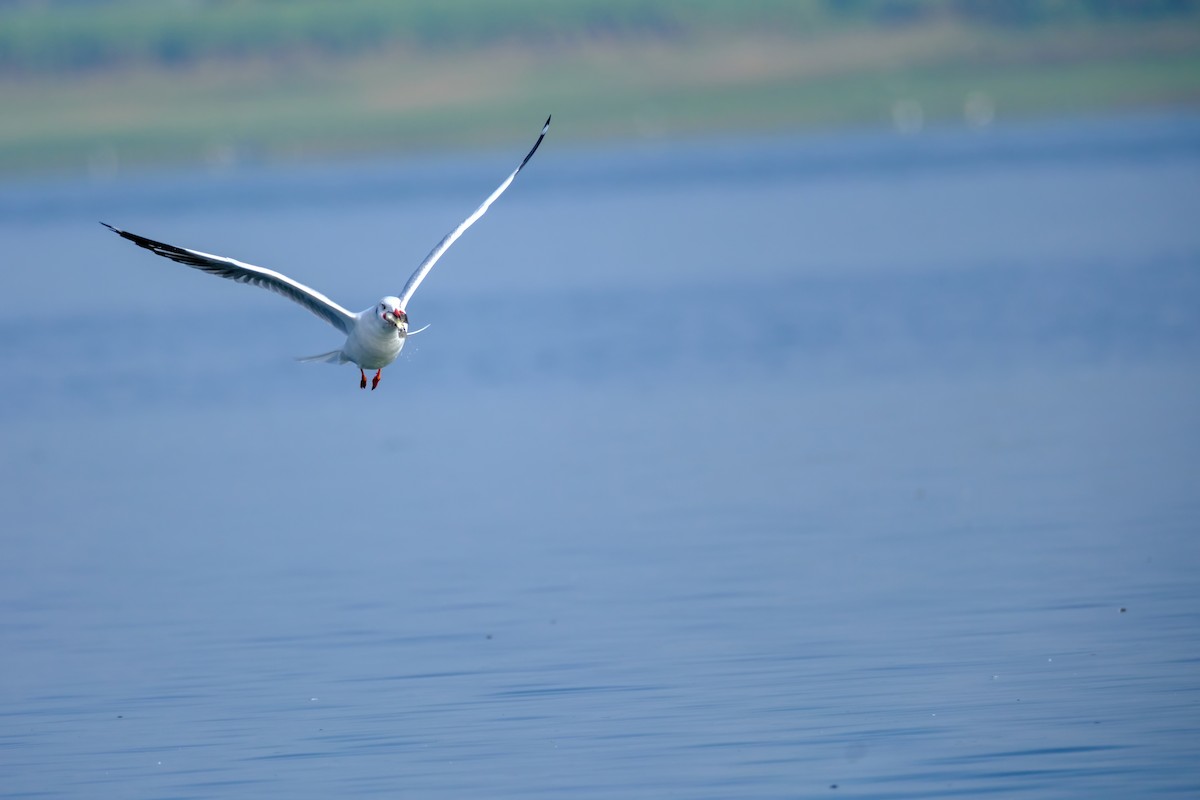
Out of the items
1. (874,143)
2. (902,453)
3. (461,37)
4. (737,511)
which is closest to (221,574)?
(737,511)

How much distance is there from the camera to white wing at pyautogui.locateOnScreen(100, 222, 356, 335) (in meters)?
16.9

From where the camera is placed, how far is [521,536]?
21.1 meters

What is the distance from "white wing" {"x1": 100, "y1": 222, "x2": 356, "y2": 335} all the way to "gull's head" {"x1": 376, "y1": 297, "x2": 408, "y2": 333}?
1.12ft

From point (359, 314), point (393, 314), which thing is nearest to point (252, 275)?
point (359, 314)

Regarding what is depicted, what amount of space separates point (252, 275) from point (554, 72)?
152 meters

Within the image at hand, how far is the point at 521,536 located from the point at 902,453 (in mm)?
4716

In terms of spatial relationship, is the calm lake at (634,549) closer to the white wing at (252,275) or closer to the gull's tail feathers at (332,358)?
the gull's tail feathers at (332,358)

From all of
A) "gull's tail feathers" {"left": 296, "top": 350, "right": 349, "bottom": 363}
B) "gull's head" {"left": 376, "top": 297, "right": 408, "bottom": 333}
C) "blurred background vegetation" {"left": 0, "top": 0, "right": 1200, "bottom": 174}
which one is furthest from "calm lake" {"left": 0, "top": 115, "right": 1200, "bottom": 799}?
"blurred background vegetation" {"left": 0, "top": 0, "right": 1200, "bottom": 174}

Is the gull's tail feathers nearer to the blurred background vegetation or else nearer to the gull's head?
the gull's head

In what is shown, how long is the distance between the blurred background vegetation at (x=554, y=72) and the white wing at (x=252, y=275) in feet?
403

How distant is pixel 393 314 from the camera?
1761cm

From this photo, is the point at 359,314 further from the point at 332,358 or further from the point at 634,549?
the point at 634,549

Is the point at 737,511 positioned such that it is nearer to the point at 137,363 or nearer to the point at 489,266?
the point at 137,363

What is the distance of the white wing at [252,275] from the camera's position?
665 inches
